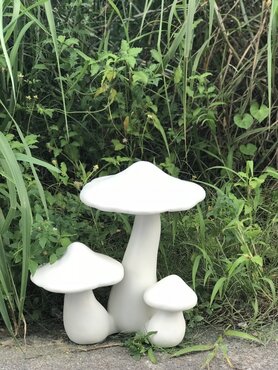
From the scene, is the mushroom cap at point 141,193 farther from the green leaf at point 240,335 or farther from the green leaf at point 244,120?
the green leaf at point 244,120

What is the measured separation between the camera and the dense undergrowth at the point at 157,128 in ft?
6.23

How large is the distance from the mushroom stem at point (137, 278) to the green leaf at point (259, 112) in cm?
63

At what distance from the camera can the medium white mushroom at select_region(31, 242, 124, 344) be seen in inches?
63.9

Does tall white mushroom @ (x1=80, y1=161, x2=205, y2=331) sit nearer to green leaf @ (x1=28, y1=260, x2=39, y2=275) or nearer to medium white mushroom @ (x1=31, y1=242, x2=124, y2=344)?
medium white mushroom @ (x1=31, y1=242, x2=124, y2=344)

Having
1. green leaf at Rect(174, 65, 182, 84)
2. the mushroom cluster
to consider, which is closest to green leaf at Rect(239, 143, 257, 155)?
green leaf at Rect(174, 65, 182, 84)

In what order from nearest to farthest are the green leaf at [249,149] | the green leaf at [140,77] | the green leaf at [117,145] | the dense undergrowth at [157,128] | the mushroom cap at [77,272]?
the mushroom cap at [77,272]
the dense undergrowth at [157,128]
the green leaf at [140,77]
the green leaf at [117,145]
the green leaf at [249,149]

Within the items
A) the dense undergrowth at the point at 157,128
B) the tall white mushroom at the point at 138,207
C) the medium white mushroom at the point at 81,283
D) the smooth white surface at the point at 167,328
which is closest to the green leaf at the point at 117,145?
the dense undergrowth at the point at 157,128

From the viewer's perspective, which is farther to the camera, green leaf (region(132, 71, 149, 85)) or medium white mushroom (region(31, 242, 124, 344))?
green leaf (region(132, 71, 149, 85))

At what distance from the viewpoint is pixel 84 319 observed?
174 centimetres

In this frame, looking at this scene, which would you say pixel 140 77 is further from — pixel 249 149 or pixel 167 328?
pixel 167 328

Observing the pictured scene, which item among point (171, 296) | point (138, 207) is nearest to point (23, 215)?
point (138, 207)

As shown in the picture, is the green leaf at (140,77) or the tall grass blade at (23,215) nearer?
the tall grass blade at (23,215)

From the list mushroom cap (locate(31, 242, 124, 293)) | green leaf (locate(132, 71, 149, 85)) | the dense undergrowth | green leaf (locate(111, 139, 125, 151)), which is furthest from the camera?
green leaf (locate(111, 139, 125, 151))

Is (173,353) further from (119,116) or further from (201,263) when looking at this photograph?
(119,116)
